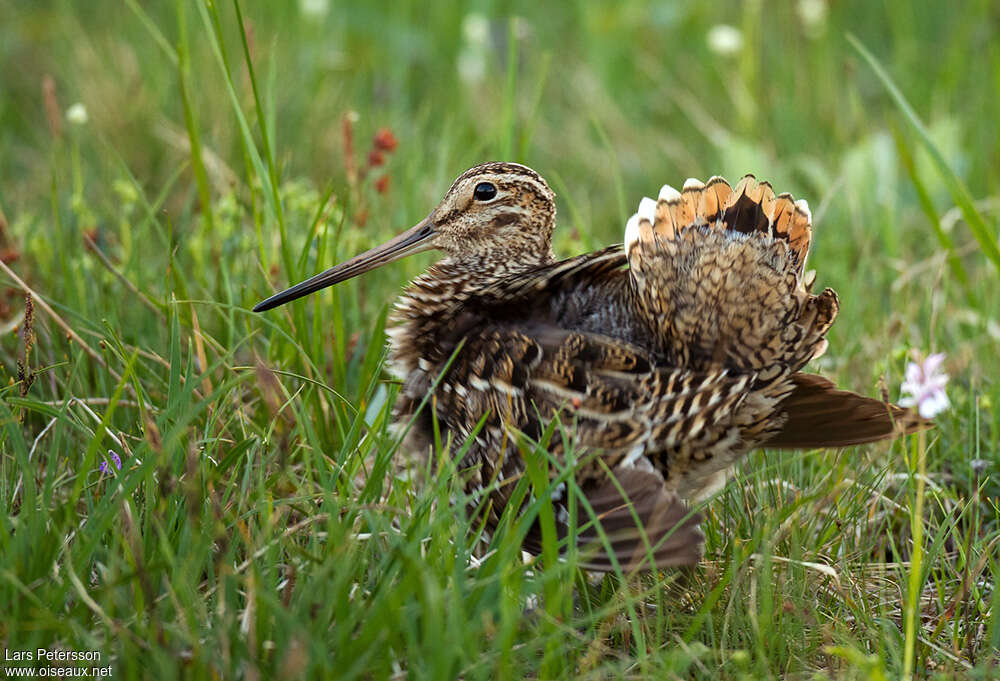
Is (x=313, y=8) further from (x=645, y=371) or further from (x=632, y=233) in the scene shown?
(x=645, y=371)

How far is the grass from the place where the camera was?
2297mm

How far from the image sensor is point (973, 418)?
3482 millimetres

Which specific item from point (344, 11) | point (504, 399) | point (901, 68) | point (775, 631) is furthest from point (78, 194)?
point (901, 68)

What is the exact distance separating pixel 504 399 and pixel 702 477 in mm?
555

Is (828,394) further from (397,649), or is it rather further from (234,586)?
(234,586)

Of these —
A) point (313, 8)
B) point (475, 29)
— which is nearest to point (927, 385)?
point (475, 29)

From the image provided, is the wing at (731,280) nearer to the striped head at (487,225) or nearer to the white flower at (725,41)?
the striped head at (487,225)

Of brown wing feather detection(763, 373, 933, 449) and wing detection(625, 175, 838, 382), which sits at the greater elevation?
wing detection(625, 175, 838, 382)

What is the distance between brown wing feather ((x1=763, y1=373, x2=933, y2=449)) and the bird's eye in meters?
0.99

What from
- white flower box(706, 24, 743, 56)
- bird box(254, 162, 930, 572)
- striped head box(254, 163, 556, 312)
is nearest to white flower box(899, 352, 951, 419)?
bird box(254, 162, 930, 572)

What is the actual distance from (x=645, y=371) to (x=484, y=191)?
0.82 m

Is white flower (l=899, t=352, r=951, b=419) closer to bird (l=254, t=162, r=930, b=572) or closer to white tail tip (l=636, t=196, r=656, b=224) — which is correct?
bird (l=254, t=162, r=930, b=572)

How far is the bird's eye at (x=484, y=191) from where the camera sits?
10.8 ft

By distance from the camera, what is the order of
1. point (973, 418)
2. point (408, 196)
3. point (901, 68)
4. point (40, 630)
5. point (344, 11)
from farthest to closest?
point (344, 11) < point (901, 68) < point (408, 196) < point (973, 418) < point (40, 630)
